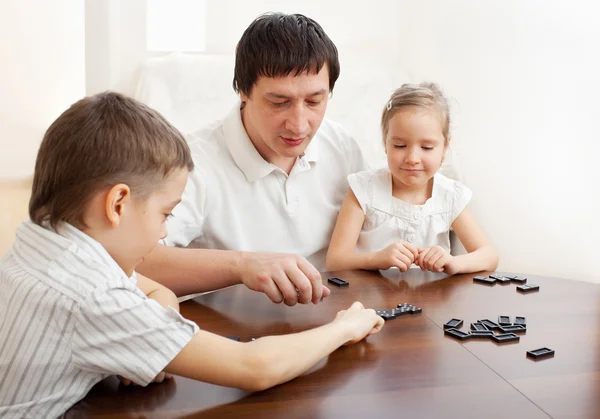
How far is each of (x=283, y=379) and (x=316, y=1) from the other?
2.85 meters

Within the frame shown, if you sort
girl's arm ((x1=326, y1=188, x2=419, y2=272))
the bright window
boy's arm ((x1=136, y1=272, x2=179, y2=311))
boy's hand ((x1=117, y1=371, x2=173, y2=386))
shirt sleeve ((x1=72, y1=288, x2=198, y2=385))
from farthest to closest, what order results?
the bright window, girl's arm ((x1=326, y1=188, x2=419, y2=272)), boy's arm ((x1=136, y1=272, x2=179, y2=311)), boy's hand ((x1=117, y1=371, x2=173, y2=386)), shirt sleeve ((x1=72, y1=288, x2=198, y2=385))

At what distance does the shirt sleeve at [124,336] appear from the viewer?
1071 mm

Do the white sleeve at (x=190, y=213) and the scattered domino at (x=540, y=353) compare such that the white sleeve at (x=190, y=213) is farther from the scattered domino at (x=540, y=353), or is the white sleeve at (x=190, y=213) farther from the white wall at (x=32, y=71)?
the white wall at (x=32, y=71)

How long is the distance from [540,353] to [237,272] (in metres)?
0.70

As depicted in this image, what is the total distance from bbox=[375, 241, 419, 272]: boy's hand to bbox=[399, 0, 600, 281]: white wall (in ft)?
2.18

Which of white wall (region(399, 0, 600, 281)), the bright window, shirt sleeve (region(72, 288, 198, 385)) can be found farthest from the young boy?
the bright window

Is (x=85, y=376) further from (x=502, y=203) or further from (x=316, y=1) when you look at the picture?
(x=316, y=1)

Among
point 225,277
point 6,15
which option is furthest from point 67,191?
point 6,15

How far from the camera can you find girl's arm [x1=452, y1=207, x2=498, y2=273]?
199cm

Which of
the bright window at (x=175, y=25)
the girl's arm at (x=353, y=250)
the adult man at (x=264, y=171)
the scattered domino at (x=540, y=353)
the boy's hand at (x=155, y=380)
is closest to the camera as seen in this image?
the boy's hand at (x=155, y=380)

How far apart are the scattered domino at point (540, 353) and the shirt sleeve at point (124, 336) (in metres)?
0.63

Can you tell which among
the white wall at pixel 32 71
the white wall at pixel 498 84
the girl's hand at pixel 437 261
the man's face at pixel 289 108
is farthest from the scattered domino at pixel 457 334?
the white wall at pixel 32 71

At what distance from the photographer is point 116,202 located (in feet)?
3.72

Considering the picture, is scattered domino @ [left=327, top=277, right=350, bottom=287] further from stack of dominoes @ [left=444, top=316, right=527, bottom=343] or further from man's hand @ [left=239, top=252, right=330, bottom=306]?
stack of dominoes @ [left=444, top=316, right=527, bottom=343]
